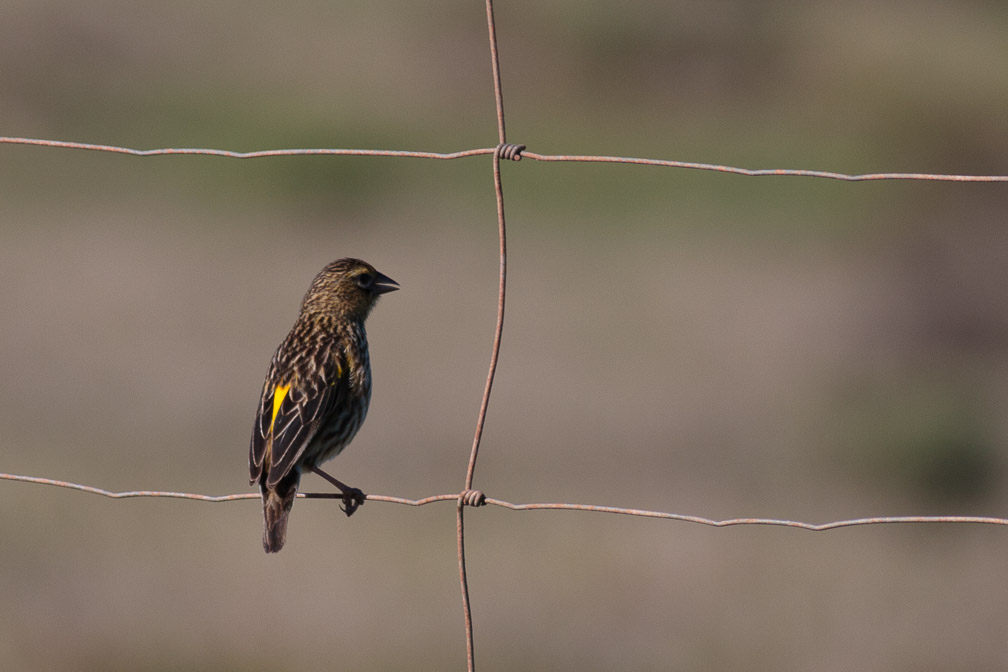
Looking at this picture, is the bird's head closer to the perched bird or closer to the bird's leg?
the perched bird

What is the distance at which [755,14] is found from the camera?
46000 mm

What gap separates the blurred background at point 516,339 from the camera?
651 inches

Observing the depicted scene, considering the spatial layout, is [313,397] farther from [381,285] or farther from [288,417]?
[381,285]

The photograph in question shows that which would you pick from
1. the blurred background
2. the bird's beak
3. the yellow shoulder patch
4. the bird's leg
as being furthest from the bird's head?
the blurred background

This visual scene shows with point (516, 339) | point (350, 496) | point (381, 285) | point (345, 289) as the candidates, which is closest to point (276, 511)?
point (350, 496)

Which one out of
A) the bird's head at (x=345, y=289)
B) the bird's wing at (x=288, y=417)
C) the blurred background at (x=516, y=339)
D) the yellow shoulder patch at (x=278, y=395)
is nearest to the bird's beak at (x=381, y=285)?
the bird's head at (x=345, y=289)

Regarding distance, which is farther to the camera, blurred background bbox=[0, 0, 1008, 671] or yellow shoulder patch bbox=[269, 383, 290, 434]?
blurred background bbox=[0, 0, 1008, 671]

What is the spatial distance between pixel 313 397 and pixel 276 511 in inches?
21.3

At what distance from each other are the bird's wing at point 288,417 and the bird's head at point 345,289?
640 millimetres

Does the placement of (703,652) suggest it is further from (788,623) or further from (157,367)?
(157,367)

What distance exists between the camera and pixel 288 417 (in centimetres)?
662

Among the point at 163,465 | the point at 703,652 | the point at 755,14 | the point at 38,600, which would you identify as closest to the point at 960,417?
the point at 703,652

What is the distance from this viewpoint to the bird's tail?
20.7 ft

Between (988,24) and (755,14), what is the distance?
8673mm
